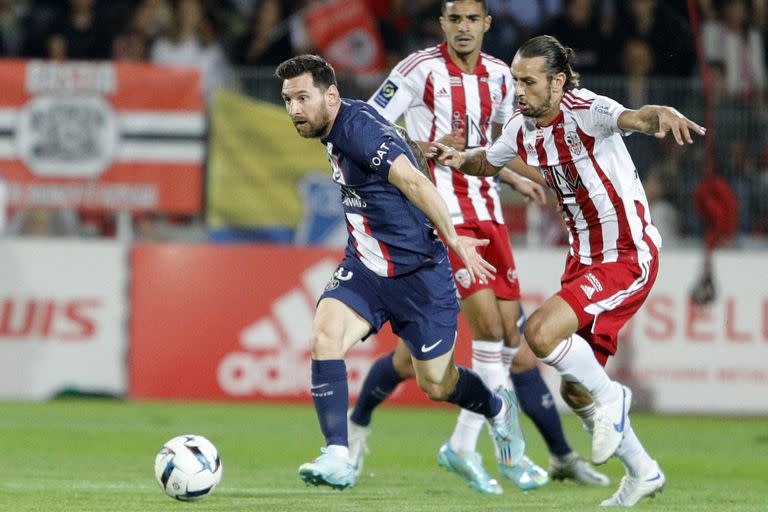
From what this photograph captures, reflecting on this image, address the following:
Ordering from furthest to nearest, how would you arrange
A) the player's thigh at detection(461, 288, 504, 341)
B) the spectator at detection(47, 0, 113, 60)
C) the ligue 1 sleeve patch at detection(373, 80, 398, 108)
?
1. the spectator at detection(47, 0, 113, 60)
2. the ligue 1 sleeve patch at detection(373, 80, 398, 108)
3. the player's thigh at detection(461, 288, 504, 341)

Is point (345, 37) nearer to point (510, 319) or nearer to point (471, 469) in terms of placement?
point (510, 319)

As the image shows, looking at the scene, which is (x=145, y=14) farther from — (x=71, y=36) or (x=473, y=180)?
(x=473, y=180)

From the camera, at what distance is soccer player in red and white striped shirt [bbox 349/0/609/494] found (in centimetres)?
Answer: 848

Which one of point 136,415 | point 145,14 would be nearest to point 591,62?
point 145,14

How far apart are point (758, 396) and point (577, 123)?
689 cm

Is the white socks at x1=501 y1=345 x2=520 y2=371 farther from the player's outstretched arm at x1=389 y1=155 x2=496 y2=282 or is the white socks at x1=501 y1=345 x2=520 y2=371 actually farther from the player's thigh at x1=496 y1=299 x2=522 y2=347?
the player's outstretched arm at x1=389 y1=155 x2=496 y2=282

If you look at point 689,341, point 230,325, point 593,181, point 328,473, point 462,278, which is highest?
point 593,181

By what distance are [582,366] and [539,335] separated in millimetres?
272

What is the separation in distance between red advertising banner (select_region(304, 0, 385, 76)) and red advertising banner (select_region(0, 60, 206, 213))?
1.70 meters

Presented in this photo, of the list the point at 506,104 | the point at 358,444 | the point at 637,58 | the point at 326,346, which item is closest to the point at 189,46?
the point at 637,58

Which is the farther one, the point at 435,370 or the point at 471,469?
the point at 471,469

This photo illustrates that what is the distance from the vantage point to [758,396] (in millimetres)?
13406

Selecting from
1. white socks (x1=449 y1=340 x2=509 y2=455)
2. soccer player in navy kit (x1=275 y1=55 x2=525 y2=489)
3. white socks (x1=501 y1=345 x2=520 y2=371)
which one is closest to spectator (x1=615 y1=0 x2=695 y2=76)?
white socks (x1=501 y1=345 x2=520 y2=371)

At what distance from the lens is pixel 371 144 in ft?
23.1
